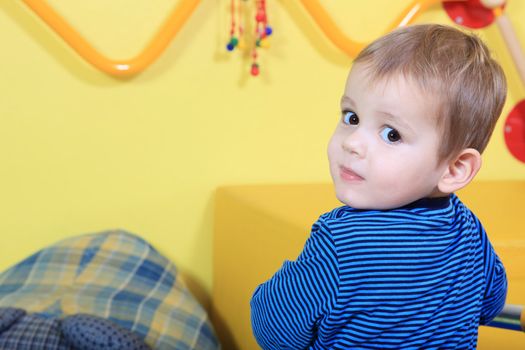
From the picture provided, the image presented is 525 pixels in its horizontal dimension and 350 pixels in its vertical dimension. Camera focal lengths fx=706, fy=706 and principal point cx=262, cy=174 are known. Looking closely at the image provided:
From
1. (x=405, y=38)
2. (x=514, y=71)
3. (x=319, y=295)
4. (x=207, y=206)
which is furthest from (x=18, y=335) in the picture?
(x=514, y=71)

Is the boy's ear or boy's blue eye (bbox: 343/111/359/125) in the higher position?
boy's blue eye (bbox: 343/111/359/125)

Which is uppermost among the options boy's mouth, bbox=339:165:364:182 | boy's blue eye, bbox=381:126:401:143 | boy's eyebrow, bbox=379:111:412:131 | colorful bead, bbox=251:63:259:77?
boy's eyebrow, bbox=379:111:412:131

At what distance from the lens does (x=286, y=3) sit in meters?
1.56

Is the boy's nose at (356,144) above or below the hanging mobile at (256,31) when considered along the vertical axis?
below

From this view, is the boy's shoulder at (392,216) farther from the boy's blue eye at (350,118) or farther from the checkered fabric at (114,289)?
the checkered fabric at (114,289)

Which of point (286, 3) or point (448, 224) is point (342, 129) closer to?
point (448, 224)

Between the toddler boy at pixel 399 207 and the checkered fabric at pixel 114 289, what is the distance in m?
0.73

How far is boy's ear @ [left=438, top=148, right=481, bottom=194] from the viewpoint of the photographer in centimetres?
68

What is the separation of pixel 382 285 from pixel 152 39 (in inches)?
37.4

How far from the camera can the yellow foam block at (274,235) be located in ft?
3.47

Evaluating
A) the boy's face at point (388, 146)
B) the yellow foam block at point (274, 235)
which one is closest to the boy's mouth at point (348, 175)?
the boy's face at point (388, 146)

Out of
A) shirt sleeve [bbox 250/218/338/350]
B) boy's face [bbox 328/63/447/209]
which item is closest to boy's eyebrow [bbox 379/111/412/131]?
boy's face [bbox 328/63/447/209]

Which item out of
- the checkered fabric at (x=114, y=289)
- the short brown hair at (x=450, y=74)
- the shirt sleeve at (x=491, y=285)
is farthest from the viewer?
the checkered fabric at (x=114, y=289)

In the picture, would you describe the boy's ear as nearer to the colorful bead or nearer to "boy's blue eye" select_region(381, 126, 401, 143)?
"boy's blue eye" select_region(381, 126, 401, 143)
